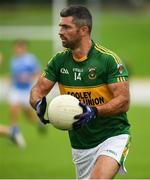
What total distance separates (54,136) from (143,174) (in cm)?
634

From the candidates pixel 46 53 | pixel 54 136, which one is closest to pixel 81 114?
pixel 54 136

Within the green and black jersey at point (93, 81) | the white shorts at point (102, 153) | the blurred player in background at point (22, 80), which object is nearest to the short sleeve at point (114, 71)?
the green and black jersey at point (93, 81)

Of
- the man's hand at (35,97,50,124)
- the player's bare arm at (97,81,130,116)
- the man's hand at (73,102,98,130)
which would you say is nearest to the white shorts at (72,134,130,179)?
the player's bare arm at (97,81,130,116)

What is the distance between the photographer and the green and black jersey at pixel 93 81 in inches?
384

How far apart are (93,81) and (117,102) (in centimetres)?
41

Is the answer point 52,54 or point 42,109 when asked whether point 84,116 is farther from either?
point 52,54

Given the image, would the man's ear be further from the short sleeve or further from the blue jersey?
the blue jersey

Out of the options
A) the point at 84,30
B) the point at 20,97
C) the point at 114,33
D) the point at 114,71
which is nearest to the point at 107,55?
the point at 114,71

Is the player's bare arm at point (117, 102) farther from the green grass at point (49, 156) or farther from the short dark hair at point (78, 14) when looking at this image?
the green grass at point (49, 156)

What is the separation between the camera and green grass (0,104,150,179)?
15.5 meters

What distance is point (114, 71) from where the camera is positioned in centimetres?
972

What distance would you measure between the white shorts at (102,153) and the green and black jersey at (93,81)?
0.22ft

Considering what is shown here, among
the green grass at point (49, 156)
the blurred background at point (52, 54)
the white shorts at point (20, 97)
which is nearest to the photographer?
the green grass at point (49, 156)

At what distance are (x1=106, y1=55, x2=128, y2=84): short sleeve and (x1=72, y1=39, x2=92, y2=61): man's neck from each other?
31 centimetres
